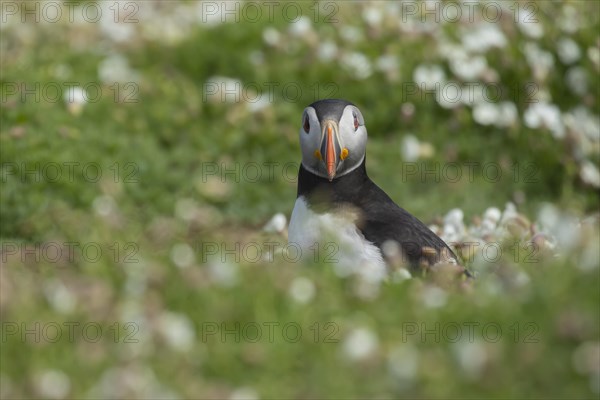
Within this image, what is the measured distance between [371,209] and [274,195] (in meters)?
3.77

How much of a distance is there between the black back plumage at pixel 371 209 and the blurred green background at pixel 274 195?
43 centimetres

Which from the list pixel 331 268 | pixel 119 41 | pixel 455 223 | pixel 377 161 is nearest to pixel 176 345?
pixel 331 268

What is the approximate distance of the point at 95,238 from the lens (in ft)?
19.0

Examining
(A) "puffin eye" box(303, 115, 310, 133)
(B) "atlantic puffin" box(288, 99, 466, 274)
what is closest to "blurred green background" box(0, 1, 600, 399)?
(B) "atlantic puffin" box(288, 99, 466, 274)

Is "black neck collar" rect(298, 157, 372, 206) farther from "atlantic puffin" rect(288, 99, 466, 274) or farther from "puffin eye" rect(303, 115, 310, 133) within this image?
"puffin eye" rect(303, 115, 310, 133)

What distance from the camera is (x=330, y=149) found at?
662 cm

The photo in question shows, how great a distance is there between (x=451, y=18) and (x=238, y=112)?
8.99ft

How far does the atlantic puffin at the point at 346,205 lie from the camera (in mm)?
6309

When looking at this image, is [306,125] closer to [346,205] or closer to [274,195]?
[346,205]

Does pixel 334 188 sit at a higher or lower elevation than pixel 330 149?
lower

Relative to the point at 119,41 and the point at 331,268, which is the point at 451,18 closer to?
the point at 119,41

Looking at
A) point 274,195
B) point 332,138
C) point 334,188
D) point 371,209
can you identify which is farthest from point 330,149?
point 274,195

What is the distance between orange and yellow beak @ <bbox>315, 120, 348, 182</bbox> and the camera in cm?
658

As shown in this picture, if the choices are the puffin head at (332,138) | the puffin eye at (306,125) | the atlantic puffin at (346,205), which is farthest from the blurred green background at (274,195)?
the puffin eye at (306,125)
